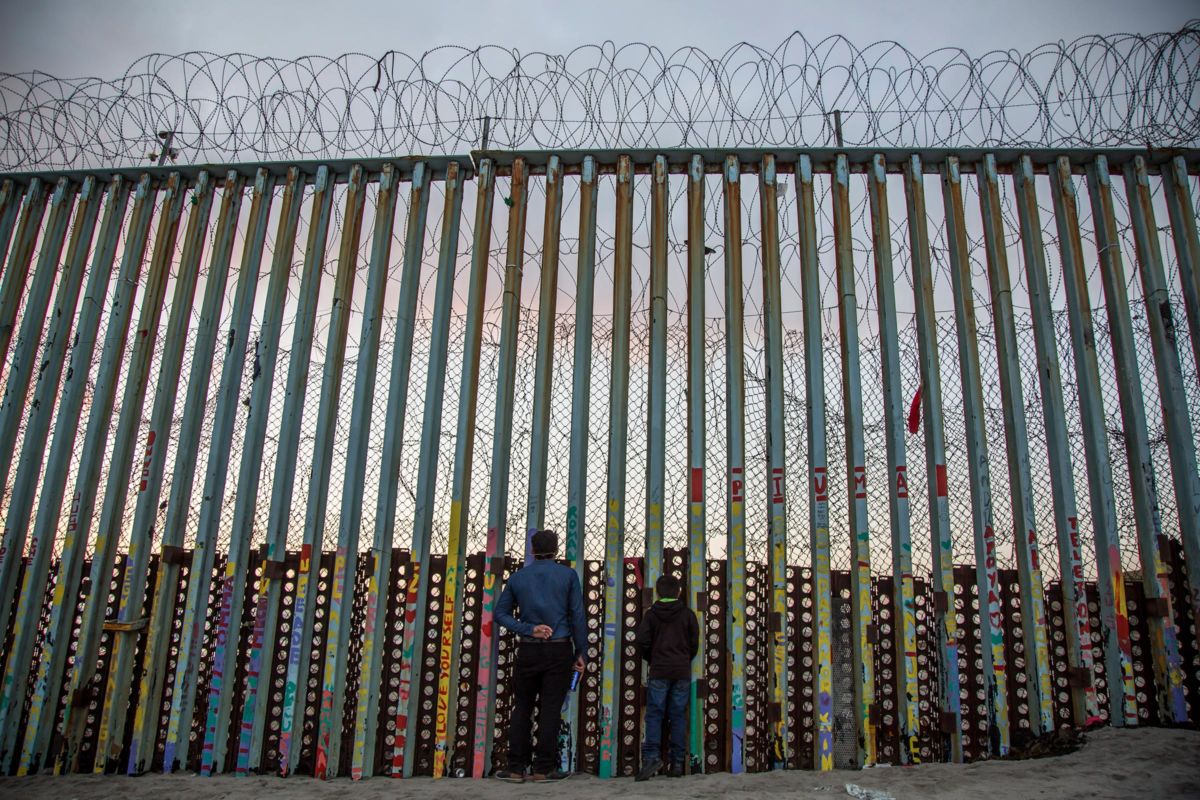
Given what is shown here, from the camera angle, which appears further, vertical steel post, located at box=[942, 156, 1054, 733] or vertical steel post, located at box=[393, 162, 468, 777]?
vertical steel post, located at box=[393, 162, 468, 777]

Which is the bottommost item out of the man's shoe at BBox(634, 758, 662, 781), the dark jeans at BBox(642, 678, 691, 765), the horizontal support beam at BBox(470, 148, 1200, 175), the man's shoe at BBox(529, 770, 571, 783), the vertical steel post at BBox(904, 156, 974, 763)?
the man's shoe at BBox(529, 770, 571, 783)

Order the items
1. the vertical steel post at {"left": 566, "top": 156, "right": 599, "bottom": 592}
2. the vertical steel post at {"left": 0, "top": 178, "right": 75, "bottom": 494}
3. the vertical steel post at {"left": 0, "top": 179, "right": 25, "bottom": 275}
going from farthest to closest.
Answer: the vertical steel post at {"left": 0, "top": 179, "right": 25, "bottom": 275} → the vertical steel post at {"left": 0, "top": 178, "right": 75, "bottom": 494} → the vertical steel post at {"left": 566, "top": 156, "right": 599, "bottom": 592}

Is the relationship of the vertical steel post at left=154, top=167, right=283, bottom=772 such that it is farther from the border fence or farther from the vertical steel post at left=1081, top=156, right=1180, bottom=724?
the vertical steel post at left=1081, top=156, right=1180, bottom=724

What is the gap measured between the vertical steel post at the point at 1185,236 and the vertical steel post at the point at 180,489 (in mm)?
6607

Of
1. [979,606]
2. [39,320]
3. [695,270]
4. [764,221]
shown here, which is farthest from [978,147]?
[39,320]

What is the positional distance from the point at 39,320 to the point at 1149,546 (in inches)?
318

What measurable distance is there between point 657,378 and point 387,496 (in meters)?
1.98

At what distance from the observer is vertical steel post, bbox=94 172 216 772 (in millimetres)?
5602

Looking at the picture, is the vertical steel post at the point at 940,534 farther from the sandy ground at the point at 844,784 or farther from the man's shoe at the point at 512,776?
the man's shoe at the point at 512,776

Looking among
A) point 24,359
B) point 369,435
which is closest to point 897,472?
point 369,435

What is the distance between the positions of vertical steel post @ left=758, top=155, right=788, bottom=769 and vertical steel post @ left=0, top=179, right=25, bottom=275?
19.6 feet

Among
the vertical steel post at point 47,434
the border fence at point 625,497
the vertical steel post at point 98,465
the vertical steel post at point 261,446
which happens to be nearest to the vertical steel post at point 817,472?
the border fence at point 625,497

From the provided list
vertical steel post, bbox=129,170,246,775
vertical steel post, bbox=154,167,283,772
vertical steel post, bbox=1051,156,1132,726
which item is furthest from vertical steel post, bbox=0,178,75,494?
vertical steel post, bbox=1051,156,1132,726

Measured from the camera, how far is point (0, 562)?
19.9ft
